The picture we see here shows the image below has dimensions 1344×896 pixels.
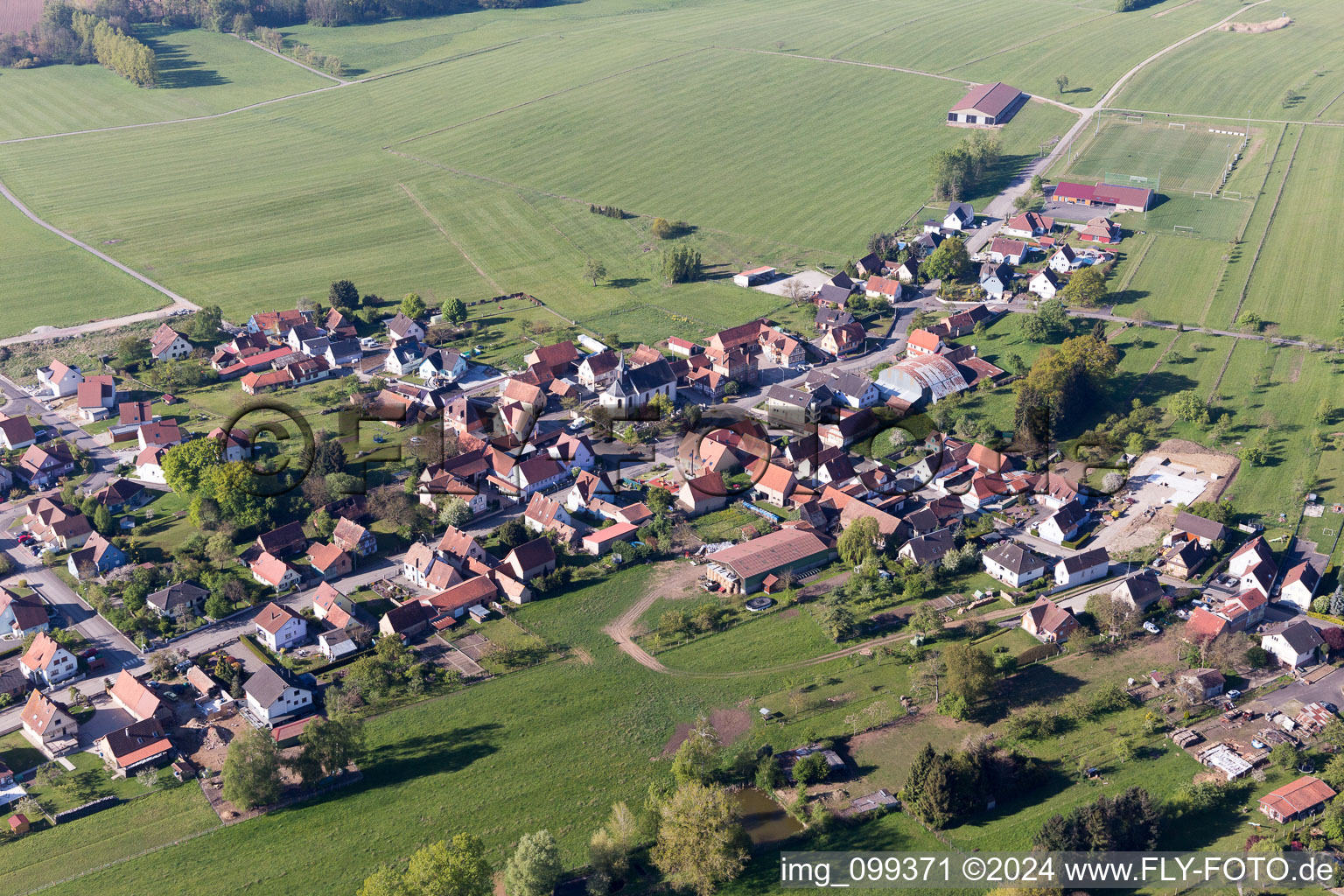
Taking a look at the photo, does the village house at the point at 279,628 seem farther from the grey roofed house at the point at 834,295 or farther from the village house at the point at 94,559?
the grey roofed house at the point at 834,295

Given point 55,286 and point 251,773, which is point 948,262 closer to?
point 251,773

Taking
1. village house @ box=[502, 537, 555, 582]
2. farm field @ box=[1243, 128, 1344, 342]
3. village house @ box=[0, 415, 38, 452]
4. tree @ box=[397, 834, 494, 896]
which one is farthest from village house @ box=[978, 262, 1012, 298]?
village house @ box=[0, 415, 38, 452]

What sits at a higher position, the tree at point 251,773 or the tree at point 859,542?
the tree at point 859,542

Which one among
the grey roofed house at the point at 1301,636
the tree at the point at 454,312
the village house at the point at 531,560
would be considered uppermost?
the tree at the point at 454,312

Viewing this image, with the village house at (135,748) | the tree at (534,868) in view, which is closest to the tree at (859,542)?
the tree at (534,868)

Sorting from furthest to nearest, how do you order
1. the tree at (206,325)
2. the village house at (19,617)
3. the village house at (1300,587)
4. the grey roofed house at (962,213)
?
the grey roofed house at (962,213) → the tree at (206,325) → the village house at (19,617) → the village house at (1300,587)

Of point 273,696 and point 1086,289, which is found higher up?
point 1086,289

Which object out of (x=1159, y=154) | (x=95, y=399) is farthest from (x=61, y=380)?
(x=1159, y=154)
